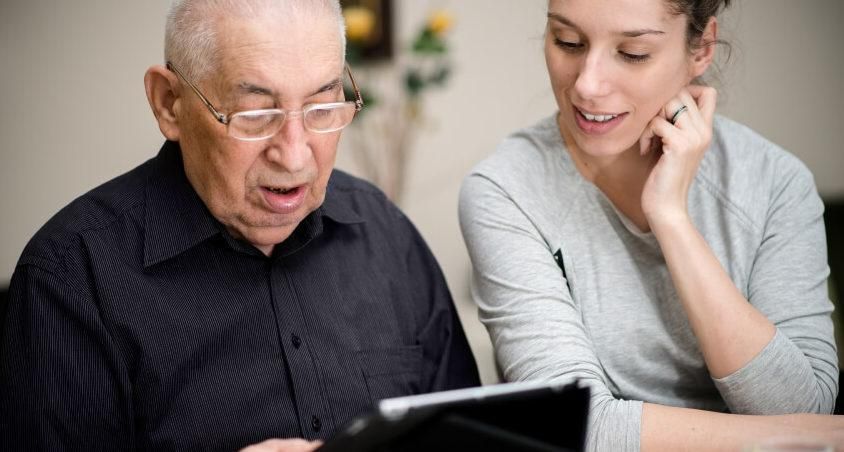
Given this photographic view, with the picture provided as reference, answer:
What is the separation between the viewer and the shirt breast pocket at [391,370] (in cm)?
158

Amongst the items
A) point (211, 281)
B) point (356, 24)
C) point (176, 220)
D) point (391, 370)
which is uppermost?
point (356, 24)

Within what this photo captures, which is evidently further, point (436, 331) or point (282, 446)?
point (436, 331)

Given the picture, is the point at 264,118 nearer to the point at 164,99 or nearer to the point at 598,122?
the point at 164,99

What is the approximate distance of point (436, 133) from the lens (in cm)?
330

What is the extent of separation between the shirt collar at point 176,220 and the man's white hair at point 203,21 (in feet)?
0.65

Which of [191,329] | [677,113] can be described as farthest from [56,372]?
[677,113]

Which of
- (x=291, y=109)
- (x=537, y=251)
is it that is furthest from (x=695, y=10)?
(x=291, y=109)

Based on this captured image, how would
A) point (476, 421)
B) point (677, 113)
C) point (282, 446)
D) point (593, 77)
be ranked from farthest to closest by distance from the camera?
point (677, 113) < point (593, 77) < point (282, 446) < point (476, 421)

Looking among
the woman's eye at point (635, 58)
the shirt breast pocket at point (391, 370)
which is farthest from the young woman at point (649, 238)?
the shirt breast pocket at point (391, 370)

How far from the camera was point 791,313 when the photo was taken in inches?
62.9

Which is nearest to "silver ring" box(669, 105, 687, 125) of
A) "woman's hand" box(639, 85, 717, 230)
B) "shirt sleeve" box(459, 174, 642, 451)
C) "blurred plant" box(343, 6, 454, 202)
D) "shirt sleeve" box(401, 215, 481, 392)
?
"woman's hand" box(639, 85, 717, 230)

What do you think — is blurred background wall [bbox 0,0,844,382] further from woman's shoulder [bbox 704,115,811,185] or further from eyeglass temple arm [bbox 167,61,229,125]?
eyeglass temple arm [bbox 167,61,229,125]

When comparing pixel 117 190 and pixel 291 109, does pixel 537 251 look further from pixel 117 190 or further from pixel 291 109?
pixel 117 190

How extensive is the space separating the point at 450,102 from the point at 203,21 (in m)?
2.01
